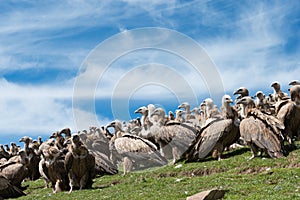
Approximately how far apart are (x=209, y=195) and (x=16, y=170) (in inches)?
597

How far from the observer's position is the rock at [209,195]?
11.5 metres

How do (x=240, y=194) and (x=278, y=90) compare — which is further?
(x=278, y=90)

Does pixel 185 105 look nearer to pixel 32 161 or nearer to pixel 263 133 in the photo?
pixel 32 161

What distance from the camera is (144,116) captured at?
2822 cm

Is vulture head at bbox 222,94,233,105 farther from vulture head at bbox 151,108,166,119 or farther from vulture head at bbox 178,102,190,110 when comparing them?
vulture head at bbox 178,102,190,110

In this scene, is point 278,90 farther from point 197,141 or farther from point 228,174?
point 228,174

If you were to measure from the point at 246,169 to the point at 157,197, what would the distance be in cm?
442

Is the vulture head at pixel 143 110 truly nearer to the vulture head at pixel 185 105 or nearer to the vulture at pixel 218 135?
the vulture head at pixel 185 105

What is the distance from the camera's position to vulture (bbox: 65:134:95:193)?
1867 centimetres

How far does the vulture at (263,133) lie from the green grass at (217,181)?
45cm

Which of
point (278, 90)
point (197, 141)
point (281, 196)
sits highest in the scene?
point (278, 90)

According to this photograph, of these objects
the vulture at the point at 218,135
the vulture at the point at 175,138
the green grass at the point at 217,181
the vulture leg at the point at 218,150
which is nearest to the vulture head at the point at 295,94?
the vulture at the point at 218,135

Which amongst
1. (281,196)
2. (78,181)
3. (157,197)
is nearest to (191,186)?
(157,197)

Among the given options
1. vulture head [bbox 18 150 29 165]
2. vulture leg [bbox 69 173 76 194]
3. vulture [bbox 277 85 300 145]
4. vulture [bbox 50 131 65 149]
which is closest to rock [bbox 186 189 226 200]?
vulture leg [bbox 69 173 76 194]
